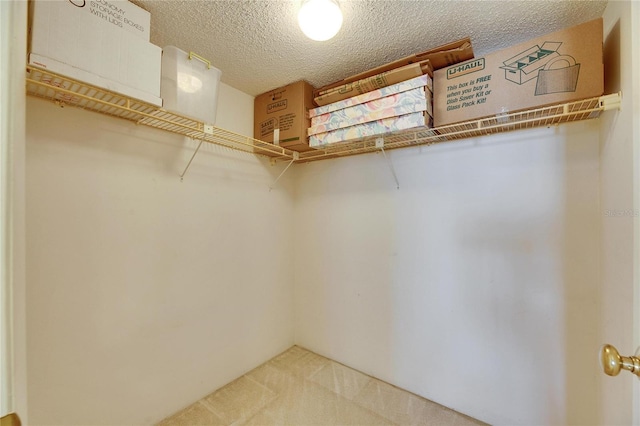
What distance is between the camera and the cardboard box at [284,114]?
184 centimetres

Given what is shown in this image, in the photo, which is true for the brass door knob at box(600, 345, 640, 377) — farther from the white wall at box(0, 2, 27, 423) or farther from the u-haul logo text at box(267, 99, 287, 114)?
the u-haul logo text at box(267, 99, 287, 114)

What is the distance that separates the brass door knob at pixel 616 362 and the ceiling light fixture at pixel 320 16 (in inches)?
56.6

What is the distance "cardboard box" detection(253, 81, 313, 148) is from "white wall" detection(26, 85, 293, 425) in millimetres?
135

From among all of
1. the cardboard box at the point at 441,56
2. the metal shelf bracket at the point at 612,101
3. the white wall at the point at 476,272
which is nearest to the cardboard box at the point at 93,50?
the cardboard box at the point at 441,56

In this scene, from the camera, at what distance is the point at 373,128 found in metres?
1.60

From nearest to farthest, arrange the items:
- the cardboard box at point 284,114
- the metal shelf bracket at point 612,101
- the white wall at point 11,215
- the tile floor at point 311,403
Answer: the white wall at point 11,215, the metal shelf bracket at point 612,101, the tile floor at point 311,403, the cardboard box at point 284,114

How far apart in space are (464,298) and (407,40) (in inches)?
61.8

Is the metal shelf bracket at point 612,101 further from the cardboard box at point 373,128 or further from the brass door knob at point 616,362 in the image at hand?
the brass door knob at point 616,362

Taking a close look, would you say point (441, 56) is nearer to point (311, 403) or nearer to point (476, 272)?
point (476, 272)

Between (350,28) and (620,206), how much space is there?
1.40m

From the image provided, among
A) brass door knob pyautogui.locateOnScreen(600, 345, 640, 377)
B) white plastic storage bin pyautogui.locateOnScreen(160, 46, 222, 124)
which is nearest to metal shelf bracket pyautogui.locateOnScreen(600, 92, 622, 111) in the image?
brass door knob pyautogui.locateOnScreen(600, 345, 640, 377)

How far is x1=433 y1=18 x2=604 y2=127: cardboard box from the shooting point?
3.71 feet

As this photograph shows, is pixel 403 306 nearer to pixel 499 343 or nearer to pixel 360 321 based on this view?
pixel 360 321

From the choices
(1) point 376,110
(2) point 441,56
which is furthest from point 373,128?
(2) point 441,56
